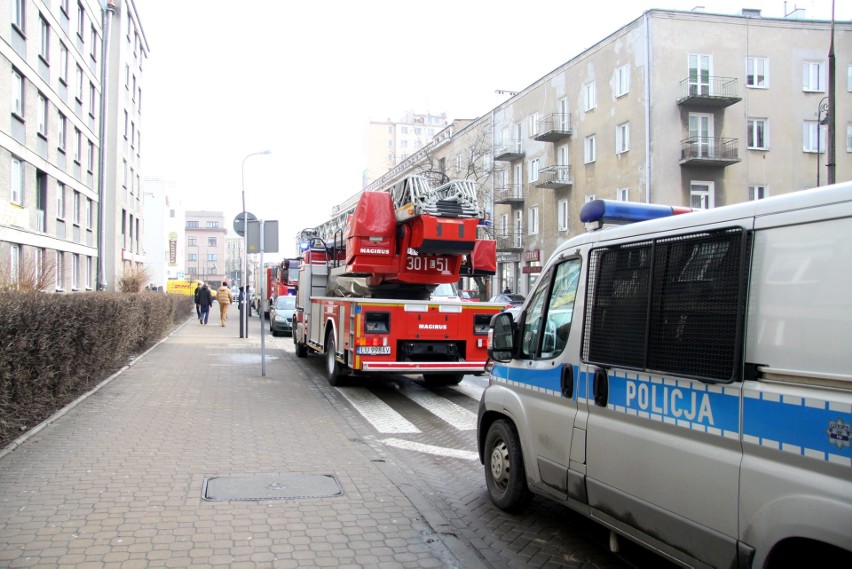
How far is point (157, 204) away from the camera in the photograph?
237 ft

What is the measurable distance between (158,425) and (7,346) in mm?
2184

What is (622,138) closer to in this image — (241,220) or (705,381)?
(241,220)

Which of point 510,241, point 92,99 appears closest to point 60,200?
point 92,99

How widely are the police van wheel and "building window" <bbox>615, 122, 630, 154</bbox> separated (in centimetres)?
2713

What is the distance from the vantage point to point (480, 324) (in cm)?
1063

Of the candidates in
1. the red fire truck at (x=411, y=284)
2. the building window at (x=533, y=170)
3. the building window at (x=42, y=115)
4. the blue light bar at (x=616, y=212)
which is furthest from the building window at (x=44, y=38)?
the blue light bar at (x=616, y=212)

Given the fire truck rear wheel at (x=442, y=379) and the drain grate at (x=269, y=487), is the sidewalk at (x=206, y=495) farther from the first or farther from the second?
the fire truck rear wheel at (x=442, y=379)

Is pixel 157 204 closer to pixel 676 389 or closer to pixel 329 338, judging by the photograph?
pixel 329 338

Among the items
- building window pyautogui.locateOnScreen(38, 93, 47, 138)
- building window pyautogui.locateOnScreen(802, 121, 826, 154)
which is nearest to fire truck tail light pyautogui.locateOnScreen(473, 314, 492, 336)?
building window pyautogui.locateOnScreen(38, 93, 47, 138)

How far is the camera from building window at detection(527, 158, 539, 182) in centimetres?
3875

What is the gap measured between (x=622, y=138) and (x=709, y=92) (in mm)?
3997

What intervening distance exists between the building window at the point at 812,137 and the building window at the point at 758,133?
5.34ft

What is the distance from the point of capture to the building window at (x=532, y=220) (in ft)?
128

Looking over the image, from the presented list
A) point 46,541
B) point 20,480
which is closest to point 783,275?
point 46,541
